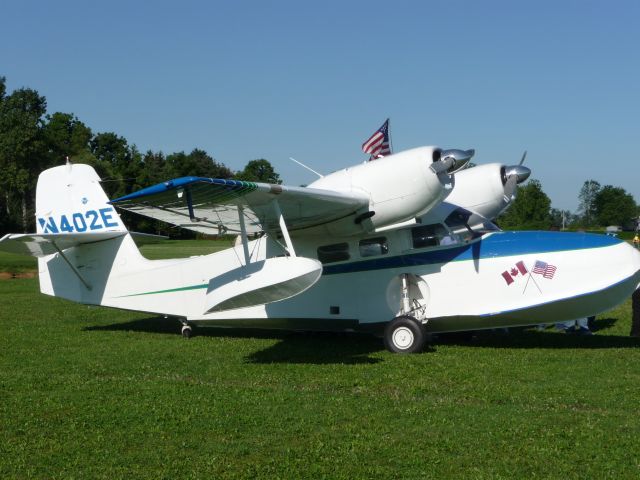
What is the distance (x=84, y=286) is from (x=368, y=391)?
6.93 m

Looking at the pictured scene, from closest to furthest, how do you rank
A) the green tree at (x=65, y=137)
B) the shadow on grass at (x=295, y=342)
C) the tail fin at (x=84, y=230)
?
the shadow on grass at (x=295, y=342)
the tail fin at (x=84, y=230)
the green tree at (x=65, y=137)

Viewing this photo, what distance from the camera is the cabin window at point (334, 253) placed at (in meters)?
10.3

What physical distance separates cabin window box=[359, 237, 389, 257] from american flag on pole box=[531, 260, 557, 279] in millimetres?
2159

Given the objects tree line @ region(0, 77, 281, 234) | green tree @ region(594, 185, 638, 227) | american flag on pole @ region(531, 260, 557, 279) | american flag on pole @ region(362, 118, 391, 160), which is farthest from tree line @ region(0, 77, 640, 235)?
green tree @ region(594, 185, 638, 227)

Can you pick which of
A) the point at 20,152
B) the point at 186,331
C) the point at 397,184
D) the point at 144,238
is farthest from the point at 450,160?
the point at 20,152

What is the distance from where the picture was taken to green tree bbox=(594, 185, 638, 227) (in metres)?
128

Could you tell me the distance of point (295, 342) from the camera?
11094 mm

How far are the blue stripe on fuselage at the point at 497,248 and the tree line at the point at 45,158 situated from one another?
40.4 m

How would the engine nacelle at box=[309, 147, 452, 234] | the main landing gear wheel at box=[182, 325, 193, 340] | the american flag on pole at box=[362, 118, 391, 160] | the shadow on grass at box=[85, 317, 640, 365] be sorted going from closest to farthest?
the engine nacelle at box=[309, 147, 452, 234], the shadow on grass at box=[85, 317, 640, 365], the main landing gear wheel at box=[182, 325, 193, 340], the american flag on pole at box=[362, 118, 391, 160]

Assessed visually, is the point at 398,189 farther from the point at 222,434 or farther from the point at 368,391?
the point at 222,434

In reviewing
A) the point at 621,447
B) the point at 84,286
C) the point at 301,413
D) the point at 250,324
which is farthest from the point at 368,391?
the point at 84,286

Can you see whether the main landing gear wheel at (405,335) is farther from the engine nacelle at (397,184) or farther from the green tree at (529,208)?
the green tree at (529,208)

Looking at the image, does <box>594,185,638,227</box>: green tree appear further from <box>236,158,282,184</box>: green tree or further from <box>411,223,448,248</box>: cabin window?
<box>411,223,448,248</box>: cabin window

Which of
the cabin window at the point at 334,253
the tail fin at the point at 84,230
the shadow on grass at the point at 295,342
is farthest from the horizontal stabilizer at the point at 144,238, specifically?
the cabin window at the point at 334,253
